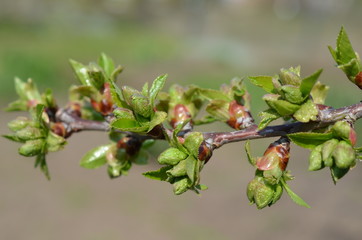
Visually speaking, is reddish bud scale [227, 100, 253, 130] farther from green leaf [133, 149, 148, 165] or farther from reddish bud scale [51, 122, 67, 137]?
reddish bud scale [51, 122, 67, 137]

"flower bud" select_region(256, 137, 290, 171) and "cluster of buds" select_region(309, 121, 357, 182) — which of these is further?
"flower bud" select_region(256, 137, 290, 171)

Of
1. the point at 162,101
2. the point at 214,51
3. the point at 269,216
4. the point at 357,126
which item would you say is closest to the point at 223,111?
the point at 162,101

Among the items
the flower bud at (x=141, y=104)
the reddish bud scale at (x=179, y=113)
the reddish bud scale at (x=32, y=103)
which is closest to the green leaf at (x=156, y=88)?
the flower bud at (x=141, y=104)

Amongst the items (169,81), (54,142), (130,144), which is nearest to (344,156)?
(130,144)

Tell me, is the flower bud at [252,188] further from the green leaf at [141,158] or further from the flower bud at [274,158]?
the green leaf at [141,158]

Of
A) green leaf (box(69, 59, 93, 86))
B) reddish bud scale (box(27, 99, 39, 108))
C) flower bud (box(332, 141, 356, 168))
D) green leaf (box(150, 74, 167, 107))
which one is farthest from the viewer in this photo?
reddish bud scale (box(27, 99, 39, 108))

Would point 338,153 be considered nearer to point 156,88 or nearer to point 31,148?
point 156,88

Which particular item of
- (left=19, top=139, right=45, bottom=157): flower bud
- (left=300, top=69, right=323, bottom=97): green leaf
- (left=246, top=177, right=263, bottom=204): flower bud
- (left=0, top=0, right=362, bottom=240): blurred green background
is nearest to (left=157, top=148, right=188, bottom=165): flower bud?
(left=246, top=177, right=263, bottom=204): flower bud

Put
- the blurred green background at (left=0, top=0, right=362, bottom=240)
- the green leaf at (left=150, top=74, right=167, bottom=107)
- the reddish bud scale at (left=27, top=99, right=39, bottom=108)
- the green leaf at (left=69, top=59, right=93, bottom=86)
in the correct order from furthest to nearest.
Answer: the blurred green background at (left=0, top=0, right=362, bottom=240), the reddish bud scale at (left=27, top=99, right=39, bottom=108), the green leaf at (left=69, top=59, right=93, bottom=86), the green leaf at (left=150, top=74, right=167, bottom=107)
